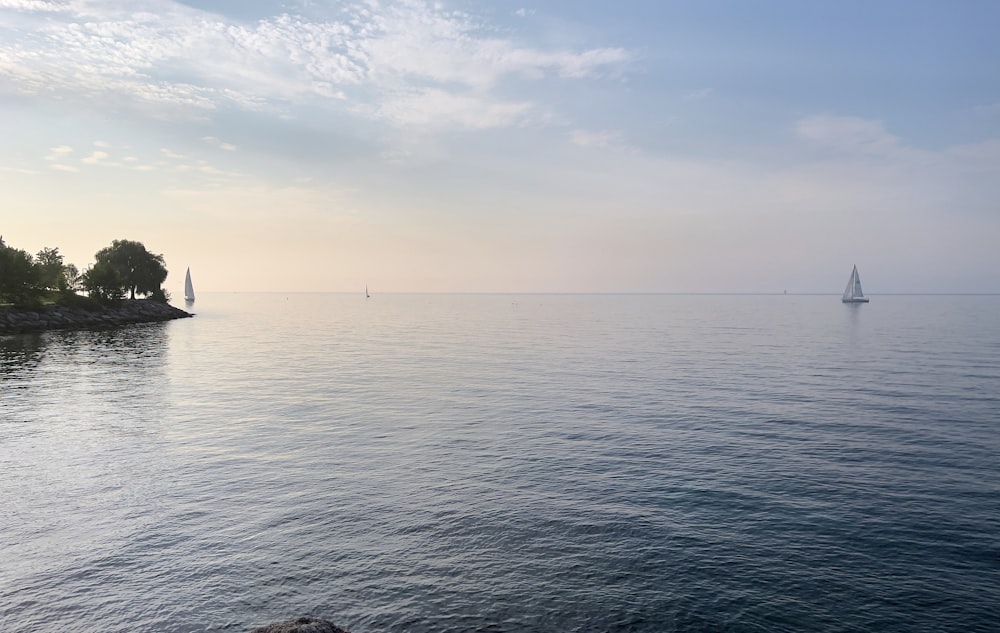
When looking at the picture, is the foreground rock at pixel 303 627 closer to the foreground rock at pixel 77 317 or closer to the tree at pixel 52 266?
the foreground rock at pixel 77 317

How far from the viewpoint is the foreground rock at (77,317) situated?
434 feet

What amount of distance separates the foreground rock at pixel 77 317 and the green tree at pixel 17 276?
13.1ft

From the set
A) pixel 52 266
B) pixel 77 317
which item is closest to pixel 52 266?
pixel 52 266

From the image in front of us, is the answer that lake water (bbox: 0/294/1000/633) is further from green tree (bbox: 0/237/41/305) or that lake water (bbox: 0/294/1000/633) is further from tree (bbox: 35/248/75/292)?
tree (bbox: 35/248/75/292)

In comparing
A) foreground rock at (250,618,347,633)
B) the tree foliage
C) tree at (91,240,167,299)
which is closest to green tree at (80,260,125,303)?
the tree foliage

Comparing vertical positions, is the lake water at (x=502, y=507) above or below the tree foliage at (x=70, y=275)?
below

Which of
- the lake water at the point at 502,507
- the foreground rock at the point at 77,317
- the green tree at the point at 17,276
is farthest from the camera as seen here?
the foreground rock at the point at 77,317

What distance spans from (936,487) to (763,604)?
18062mm

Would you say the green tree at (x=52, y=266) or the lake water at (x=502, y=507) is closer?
the lake water at (x=502, y=507)

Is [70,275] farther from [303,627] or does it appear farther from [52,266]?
[303,627]

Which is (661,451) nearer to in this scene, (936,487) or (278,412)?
(936,487)

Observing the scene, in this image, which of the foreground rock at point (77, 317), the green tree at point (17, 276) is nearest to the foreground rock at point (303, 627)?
the foreground rock at point (77, 317)

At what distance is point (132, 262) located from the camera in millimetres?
191625

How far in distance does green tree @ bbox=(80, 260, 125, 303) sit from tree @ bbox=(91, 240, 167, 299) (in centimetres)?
1401
